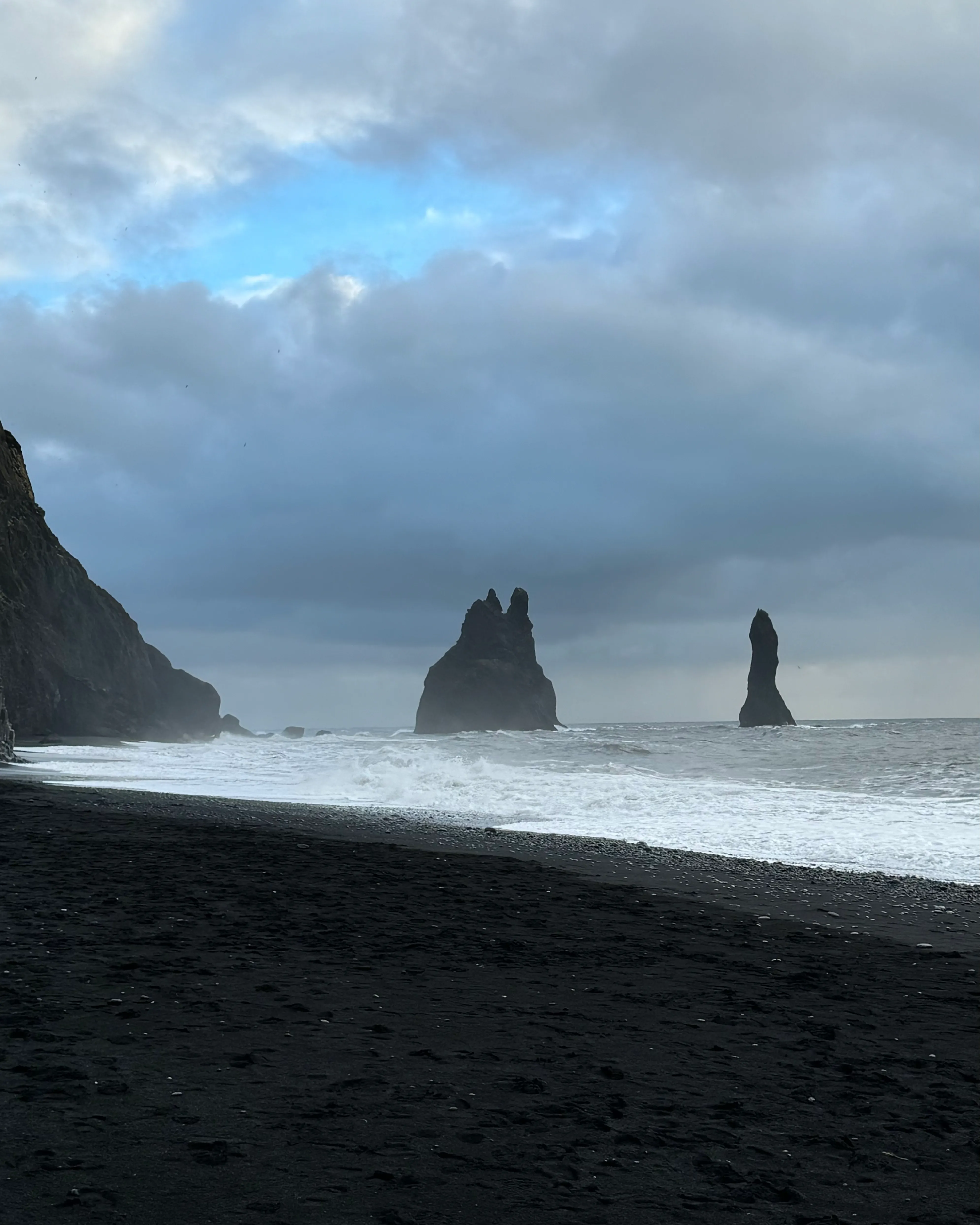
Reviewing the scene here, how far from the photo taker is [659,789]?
26406mm

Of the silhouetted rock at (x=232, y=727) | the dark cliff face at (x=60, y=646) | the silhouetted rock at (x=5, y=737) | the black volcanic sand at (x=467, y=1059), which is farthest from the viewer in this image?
the silhouetted rock at (x=232, y=727)

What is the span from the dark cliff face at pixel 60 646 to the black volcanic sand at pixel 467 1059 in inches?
1979

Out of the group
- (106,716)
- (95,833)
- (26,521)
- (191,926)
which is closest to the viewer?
(191,926)

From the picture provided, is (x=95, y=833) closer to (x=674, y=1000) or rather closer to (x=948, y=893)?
(x=674, y=1000)

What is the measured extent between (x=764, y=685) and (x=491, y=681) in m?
36.0

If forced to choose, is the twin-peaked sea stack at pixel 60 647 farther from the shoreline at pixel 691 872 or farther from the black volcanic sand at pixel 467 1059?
the black volcanic sand at pixel 467 1059

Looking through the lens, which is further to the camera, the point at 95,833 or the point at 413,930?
the point at 95,833

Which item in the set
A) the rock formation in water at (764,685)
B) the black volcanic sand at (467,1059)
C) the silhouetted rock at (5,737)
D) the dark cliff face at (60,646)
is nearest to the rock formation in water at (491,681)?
the rock formation in water at (764,685)

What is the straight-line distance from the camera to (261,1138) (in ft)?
13.9

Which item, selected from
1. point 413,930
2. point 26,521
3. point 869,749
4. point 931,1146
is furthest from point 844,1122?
point 26,521

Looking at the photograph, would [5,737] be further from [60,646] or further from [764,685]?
[764,685]

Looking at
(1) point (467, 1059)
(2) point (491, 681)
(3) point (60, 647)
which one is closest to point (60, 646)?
(3) point (60, 647)

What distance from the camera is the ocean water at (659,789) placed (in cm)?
1684

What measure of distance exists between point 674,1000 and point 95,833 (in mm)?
9998
